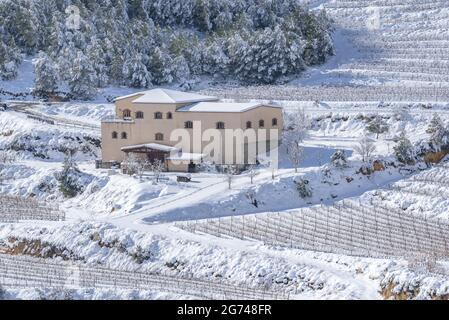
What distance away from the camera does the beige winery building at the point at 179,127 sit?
2382 inches

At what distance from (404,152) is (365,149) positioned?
237 cm

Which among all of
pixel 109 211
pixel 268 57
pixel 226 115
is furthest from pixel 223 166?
pixel 268 57

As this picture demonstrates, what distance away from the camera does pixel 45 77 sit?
75688 millimetres

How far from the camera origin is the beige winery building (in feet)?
198

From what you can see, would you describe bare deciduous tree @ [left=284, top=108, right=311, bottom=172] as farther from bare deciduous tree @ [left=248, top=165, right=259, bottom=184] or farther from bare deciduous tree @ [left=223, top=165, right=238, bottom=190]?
bare deciduous tree @ [left=223, top=165, right=238, bottom=190]

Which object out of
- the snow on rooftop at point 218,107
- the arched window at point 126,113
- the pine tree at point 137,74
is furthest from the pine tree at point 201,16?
the snow on rooftop at point 218,107

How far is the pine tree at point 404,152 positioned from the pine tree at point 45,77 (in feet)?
98.8

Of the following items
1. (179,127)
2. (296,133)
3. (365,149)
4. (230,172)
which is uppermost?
(179,127)

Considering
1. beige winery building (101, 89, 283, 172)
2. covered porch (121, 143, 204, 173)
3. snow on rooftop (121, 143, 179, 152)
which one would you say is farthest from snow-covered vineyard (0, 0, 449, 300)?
snow on rooftop (121, 143, 179, 152)

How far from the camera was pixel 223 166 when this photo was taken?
59125mm

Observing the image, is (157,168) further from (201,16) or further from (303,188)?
(201,16)

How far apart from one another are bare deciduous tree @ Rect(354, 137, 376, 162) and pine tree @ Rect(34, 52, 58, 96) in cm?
2771

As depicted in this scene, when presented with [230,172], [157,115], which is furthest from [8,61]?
[230,172]

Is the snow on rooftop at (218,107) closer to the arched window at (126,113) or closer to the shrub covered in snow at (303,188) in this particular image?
the arched window at (126,113)
